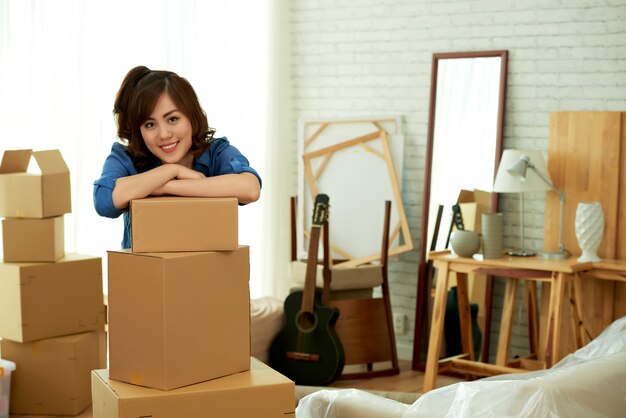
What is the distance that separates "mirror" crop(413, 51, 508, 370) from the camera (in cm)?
451

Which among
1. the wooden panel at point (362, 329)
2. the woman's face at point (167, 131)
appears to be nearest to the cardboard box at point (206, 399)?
the woman's face at point (167, 131)

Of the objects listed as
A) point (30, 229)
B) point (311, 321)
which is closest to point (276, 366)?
point (311, 321)

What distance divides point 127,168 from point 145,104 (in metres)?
0.18

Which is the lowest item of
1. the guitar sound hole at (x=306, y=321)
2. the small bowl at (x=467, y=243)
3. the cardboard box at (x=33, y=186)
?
the guitar sound hole at (x=306, y=321)

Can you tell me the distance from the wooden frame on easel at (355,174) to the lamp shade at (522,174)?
0.87 m

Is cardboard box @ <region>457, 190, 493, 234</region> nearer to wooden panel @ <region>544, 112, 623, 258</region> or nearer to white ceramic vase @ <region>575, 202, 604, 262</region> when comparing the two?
wooden panel @ <region>544, 112, 623, 258</region>

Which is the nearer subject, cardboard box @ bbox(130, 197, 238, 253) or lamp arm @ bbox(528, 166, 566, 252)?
cardboard box @ bbox(130, 197, 238, 253)

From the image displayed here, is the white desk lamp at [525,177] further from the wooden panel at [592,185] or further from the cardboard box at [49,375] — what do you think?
the cardboard box at [49,375]

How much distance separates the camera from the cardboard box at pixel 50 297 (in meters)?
3.61

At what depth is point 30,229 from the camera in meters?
3.65

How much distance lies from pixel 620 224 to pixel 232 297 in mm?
2556

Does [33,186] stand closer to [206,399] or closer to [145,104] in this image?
[145,104]

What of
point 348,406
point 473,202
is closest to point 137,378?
point 348,406

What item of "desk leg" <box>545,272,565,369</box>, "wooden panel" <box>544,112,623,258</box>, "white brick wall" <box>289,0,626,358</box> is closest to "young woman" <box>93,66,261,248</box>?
"desk leg" <box>545,272,565,369</box>
